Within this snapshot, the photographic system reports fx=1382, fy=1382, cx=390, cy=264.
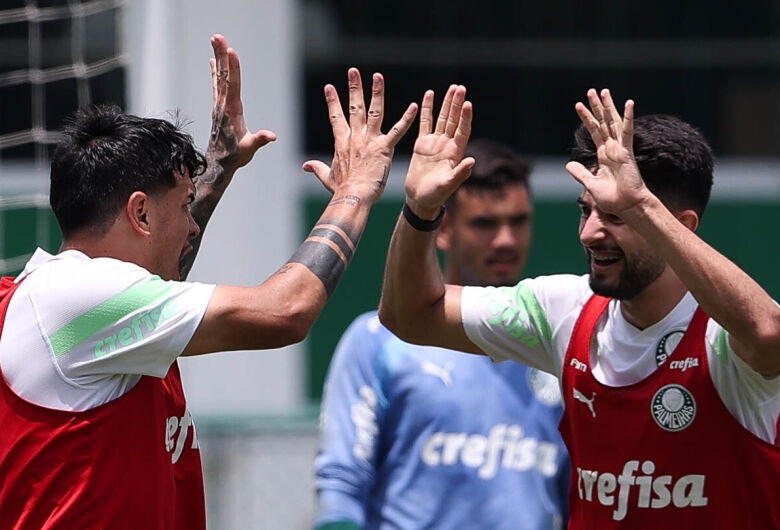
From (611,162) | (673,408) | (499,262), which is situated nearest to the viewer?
(611,162)

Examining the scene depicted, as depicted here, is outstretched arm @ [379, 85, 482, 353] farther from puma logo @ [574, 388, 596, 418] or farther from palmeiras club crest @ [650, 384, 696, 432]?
palmeiras club crest @ [650, 384, 696, 432]

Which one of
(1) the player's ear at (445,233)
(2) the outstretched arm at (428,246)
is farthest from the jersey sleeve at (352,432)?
(2) the outstretched arm at (428,246)

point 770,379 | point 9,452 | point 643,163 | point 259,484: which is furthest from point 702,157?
point 259,484

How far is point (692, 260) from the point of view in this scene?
3076 mm

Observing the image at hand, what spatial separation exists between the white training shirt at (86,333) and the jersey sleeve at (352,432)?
5.01 feet

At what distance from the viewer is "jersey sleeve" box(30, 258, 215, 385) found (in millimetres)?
3043

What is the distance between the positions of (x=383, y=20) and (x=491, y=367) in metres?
6.28

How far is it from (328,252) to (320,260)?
4 cm

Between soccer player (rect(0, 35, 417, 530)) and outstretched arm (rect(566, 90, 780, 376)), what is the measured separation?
0.65m

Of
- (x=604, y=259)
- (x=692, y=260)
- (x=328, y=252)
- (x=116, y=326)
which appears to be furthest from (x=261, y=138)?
(x=692, y=260)

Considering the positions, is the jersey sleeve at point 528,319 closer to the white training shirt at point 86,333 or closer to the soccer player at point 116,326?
the soccer player at point 116,326

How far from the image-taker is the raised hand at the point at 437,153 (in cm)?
351

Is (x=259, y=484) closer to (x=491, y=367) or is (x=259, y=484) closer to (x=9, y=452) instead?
(x=491, y=367)

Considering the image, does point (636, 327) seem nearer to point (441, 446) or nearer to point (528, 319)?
point (528, 319)
